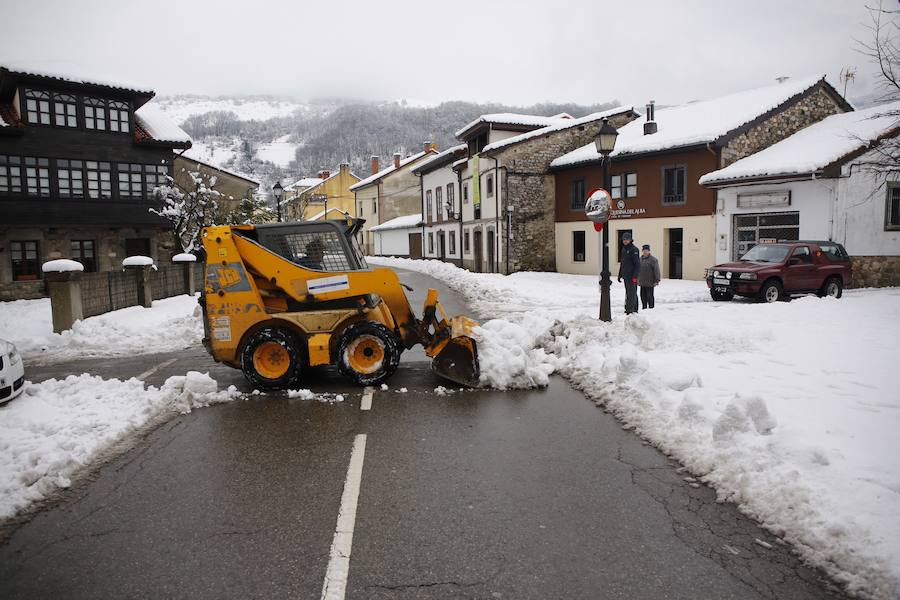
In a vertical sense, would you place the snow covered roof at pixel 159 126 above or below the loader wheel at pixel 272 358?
above

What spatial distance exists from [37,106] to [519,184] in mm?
23731

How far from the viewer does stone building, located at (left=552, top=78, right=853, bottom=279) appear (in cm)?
2458

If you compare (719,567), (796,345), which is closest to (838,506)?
(719,567)

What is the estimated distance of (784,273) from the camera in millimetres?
16734

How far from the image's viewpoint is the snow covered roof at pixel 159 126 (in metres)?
28.7

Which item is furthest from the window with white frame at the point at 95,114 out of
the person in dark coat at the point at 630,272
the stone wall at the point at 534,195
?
the person in dark coat at the point at 630,272

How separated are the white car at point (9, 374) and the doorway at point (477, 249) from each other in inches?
1192

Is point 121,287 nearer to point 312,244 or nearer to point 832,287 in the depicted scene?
point 312,244

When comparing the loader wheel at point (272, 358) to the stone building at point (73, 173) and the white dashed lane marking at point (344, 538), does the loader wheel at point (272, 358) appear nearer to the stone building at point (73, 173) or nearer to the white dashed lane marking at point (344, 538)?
the white dashed lane marking at point (344, 538)

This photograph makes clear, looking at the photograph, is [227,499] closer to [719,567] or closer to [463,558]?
[463,558]

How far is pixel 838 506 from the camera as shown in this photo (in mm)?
3719

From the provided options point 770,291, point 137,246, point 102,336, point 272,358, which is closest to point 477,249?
point 137,246

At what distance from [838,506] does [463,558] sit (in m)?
2.52

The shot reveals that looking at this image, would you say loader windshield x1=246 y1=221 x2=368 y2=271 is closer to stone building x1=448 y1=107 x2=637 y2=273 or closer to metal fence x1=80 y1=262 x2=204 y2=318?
metal fence x1=80 y1=262 x2=204 y2=318
